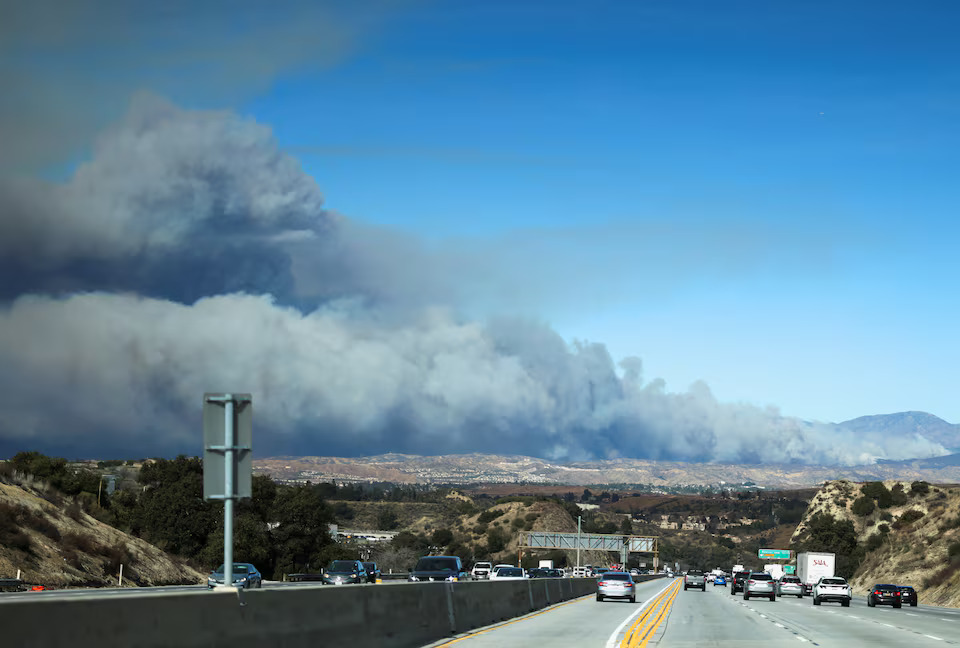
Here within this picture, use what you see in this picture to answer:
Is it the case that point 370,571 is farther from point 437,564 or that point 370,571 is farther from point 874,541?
point 874,541

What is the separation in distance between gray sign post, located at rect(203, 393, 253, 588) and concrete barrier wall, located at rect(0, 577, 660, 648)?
1092mm

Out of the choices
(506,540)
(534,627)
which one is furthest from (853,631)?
(506,540)

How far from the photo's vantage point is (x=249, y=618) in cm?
1274

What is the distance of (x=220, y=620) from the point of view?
1196cm

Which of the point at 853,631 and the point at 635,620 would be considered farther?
the point at 635,620

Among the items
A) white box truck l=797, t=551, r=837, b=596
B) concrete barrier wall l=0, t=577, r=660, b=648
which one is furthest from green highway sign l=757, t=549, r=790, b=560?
concrete barrier wall l=0, t=577, r=660, b=648

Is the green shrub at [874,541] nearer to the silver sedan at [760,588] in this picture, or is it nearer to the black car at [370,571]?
the silver sedan at [760,588]

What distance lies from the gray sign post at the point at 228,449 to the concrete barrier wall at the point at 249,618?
109 cm

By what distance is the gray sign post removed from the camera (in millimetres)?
14070

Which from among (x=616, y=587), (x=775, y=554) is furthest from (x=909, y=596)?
(x=775, y=554)

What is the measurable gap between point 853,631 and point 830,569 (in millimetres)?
60771

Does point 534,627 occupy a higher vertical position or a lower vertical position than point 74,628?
lower

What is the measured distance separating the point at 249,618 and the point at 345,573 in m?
38.3

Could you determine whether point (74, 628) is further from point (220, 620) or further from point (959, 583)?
point (959, 583)
